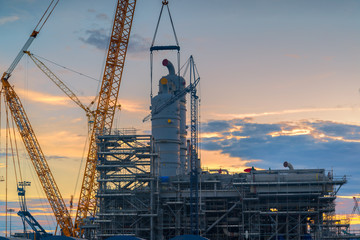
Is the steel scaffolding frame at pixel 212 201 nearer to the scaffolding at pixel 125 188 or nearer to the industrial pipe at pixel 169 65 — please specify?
the scaffolding at pixel 125 188

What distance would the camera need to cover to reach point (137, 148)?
465 feet

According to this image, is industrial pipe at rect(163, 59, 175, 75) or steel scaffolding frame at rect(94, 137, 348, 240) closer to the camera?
steel scaffolding frame at rect(94, 137, 348, 240)

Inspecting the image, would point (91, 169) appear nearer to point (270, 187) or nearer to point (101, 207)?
point (101, 207)

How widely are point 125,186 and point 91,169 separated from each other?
78.6 ft

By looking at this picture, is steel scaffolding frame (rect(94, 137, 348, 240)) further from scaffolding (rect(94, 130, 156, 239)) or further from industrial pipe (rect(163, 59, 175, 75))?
industrial pipe (rect(163, 59, 175, 75))

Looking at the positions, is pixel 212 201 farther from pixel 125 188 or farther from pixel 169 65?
pixel 169 65

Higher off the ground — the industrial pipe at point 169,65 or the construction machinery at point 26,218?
the industrial pipe at point 169,65

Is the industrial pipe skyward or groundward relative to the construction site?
skyward

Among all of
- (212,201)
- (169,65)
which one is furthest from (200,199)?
(169,65)

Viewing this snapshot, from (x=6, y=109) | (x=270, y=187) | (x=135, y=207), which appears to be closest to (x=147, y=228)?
(x=135, y=207)

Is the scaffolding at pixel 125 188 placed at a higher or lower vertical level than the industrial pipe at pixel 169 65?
lower

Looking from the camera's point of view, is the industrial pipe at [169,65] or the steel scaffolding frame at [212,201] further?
the industrial pipe at [169,65]

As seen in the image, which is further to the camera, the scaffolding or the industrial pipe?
the industrial pipe

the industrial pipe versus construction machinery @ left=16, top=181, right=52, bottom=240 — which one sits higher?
the industrial pipe
